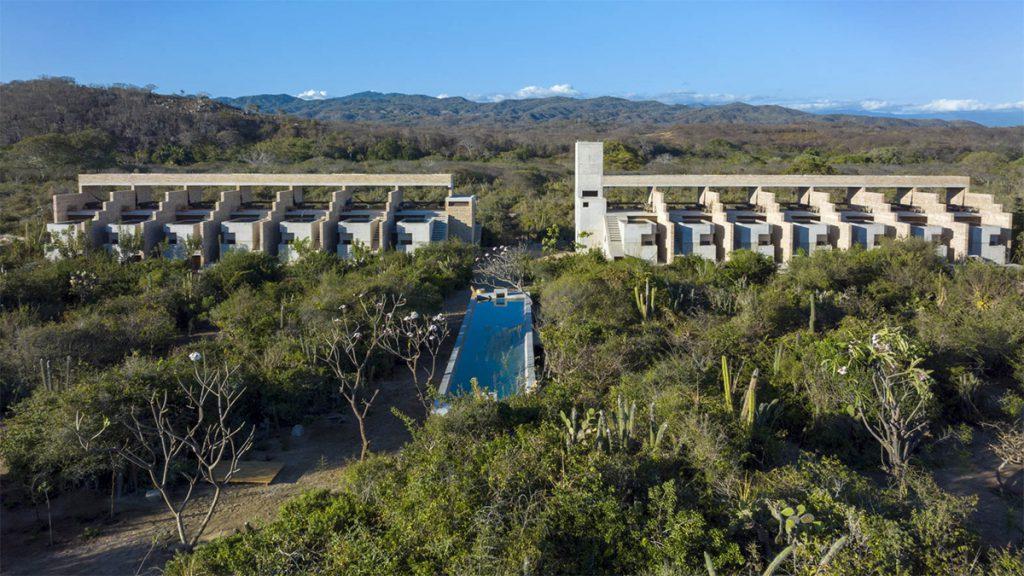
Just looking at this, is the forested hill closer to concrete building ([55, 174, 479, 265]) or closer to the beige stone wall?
concrete building ([55, 174, 479, 265])

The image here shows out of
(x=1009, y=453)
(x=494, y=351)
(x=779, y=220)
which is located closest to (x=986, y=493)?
(x=1009, y=453)

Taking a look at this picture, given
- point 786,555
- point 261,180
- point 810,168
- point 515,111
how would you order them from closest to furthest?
point 786,555, point 261,180, point 810,168, point 515,111

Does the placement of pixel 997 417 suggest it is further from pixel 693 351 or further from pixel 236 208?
pixel 236 208

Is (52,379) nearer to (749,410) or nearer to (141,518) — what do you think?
(141,518)

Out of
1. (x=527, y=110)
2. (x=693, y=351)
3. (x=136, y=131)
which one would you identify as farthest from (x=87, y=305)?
(x=527, y=110)

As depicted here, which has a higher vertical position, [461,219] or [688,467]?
[461,219]

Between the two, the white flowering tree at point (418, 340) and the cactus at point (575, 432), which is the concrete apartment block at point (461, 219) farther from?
the cactus at point (575, 432)
